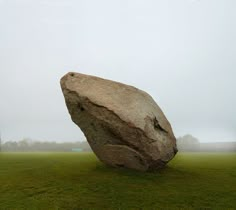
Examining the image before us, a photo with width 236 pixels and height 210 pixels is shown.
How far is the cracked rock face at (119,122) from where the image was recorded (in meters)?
9.35

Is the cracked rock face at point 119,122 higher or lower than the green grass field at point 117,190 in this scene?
higher

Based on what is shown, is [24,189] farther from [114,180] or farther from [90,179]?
[114,180]

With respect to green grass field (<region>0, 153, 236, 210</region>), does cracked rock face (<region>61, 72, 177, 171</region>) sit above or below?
above

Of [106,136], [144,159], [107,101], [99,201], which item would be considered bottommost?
[99,201]

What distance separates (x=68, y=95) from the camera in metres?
10.2

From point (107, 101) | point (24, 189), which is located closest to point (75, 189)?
point (24, 189)

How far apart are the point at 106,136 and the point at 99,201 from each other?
139 inches

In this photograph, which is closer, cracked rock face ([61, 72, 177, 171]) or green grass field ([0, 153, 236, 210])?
green grass field ([0, 153, 236, 210])

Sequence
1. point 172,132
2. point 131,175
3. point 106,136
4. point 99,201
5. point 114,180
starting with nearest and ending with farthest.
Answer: point 99,201
point 114,180
point 131,175
point 106,136
point 172,132

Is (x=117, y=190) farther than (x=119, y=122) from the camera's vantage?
No

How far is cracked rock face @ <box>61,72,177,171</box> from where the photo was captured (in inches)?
368

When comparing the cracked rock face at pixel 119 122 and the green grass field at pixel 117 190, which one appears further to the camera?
the cracked rock face at pixel 119 122

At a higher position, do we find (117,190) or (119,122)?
(119,122)

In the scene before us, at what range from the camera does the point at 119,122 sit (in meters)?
9.28
